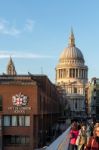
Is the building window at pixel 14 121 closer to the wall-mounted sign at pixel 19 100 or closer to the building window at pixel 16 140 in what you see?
the building window at pixel 16 140

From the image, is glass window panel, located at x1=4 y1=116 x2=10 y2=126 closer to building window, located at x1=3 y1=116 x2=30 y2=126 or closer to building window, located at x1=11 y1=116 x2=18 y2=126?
building window, located at x1=3 y1=116 x2=30 y2=126

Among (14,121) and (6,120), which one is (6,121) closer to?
(6,120)

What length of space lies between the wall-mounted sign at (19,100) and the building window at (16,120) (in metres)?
1.65

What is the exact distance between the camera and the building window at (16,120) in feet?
200

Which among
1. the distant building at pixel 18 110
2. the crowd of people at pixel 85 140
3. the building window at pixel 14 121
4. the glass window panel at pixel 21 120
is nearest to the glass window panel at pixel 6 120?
the distant building at pixel 18 110

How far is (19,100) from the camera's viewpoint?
61719mm

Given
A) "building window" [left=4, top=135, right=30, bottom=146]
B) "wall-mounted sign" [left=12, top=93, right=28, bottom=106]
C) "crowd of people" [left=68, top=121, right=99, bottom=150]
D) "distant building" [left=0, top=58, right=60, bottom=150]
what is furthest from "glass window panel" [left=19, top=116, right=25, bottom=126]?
"crowd of people" [left=68, top=121, right=99, bottom=150]

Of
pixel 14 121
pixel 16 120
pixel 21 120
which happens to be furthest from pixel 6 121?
pixel 21 120

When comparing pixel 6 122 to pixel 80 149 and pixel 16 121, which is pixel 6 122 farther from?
pixel 80 149

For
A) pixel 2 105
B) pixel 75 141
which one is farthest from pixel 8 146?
pixel 75 141

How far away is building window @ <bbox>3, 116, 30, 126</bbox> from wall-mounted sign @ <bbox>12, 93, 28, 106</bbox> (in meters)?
1.65

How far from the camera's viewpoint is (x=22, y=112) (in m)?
61.7

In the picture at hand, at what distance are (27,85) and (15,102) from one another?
2.53 m

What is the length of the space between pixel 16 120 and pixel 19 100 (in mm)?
2395
